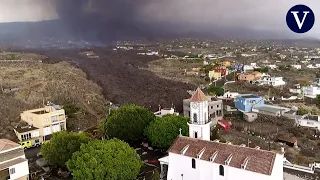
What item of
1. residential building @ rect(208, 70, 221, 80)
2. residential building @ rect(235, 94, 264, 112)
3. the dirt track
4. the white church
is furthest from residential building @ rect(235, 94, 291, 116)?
residential building @ rect(208, 70, 221, 80)

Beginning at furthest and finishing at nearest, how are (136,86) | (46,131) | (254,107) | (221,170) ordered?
(136,86) → (254,107) → (46,131) → (221,170)

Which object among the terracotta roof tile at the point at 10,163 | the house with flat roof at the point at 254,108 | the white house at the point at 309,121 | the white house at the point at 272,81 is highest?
the terracotta roof tile at the point at 10,163

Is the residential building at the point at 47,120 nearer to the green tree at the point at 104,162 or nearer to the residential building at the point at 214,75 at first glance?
the green tree at the point at 104,162

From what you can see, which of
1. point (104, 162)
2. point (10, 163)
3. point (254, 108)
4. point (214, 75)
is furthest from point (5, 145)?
point (214, 75)

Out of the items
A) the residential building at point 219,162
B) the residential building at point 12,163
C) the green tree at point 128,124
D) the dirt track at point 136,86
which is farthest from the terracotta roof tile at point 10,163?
the dirt track at point 136,86

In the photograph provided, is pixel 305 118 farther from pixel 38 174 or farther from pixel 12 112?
pixel 12 112

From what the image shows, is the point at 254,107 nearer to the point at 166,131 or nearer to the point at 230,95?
the point at 230,95

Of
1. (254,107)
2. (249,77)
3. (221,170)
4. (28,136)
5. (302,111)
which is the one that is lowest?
(302,111)

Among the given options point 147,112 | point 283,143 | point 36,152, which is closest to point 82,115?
point 36,152
